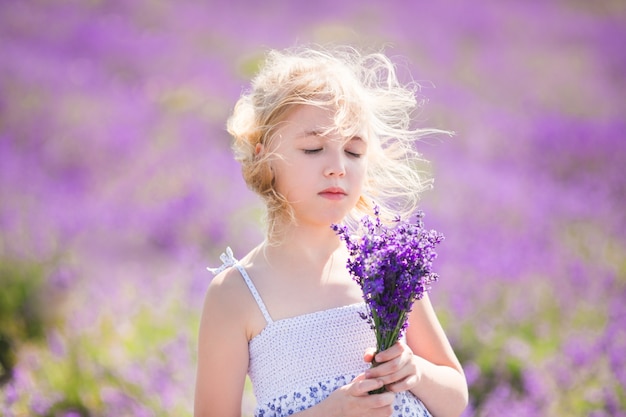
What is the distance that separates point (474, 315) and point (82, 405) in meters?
2.00

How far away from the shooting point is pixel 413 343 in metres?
2.12

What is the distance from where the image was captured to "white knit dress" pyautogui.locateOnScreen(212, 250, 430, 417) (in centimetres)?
199

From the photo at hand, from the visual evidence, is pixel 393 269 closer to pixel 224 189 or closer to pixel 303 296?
pixel 303 296

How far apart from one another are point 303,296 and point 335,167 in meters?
0.32

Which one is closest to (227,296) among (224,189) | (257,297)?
(257,297)

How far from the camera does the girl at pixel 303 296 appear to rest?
1997 millimetres

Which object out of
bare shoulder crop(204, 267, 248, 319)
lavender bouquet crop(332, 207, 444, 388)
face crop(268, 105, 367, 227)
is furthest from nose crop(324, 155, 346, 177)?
bare shoulder crop(204, 267, 248, 319)

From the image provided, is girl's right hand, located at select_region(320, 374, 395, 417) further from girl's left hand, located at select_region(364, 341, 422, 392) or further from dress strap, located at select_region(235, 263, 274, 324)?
dress strap, located at select_region(235, 263, 274, 324)

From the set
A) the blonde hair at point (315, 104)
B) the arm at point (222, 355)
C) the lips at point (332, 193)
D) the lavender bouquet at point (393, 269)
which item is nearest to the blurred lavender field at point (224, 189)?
the arm at point (222, 355)

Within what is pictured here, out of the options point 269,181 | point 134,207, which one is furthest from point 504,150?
point 269,181

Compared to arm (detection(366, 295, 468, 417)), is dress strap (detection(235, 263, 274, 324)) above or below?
above

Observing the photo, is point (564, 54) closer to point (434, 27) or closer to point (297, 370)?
point (434, 27)

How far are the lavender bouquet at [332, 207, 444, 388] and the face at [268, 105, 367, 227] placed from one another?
235mm

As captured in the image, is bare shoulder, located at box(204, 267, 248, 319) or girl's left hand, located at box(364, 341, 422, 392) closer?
girl's left hand, located at box(364, 341, 422, 392)
